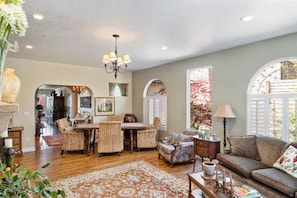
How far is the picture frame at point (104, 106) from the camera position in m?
6.88

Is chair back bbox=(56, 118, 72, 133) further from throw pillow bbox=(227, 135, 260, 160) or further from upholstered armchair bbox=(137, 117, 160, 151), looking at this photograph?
throw pillow bbox=(227, 135, 260, 160)

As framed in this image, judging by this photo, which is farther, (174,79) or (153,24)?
(174,79)

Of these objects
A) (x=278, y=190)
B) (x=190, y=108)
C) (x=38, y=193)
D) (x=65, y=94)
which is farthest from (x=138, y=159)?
(x=65, y=94)

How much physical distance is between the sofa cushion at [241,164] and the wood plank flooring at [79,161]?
35.0 inches

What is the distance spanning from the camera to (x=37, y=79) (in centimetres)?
573

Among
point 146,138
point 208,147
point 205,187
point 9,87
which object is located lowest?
point 146,138

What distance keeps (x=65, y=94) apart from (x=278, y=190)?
1307 cm

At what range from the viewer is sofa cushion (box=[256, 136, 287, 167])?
119 inches

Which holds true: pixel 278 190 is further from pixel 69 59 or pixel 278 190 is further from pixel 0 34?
pixel 69 59

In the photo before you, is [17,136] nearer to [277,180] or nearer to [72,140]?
[72,140]

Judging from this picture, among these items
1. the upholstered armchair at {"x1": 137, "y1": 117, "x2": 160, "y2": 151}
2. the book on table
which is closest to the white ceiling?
the book on table

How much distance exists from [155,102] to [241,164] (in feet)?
13.4

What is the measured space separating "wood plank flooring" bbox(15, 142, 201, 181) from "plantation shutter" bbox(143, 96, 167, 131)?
1208 mm

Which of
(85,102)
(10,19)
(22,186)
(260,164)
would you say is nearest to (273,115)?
(260,164)
